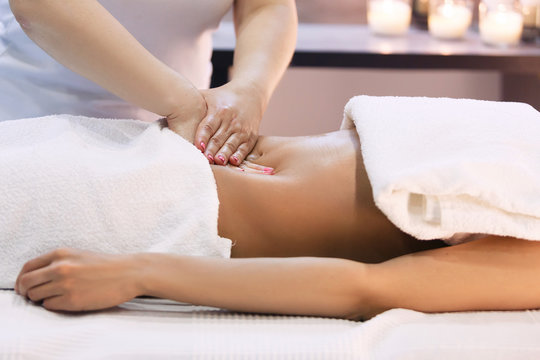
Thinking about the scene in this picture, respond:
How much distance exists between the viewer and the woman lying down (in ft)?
3.31

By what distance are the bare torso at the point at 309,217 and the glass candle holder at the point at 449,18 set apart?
4.67 ft

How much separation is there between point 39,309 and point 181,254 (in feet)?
0.71

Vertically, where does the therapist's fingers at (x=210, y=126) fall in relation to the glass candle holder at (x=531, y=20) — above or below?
below

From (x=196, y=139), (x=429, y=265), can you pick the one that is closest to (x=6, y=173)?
(x=196, y=139)

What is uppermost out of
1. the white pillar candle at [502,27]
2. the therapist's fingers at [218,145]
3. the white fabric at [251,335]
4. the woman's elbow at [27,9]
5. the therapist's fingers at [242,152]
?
the woman's elbow at [27,9]

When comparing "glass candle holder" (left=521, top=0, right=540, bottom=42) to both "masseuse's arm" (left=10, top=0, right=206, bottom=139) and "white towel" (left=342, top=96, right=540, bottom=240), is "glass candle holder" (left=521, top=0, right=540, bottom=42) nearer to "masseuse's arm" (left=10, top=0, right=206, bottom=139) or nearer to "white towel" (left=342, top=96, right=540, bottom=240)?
"white towel" (left=342, top=96, right=540, bottom=240)

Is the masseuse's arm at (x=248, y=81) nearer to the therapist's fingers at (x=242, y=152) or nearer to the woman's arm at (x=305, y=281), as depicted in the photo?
the therapist's fingers at (x=242, y=152)

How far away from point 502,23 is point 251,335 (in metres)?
1.81

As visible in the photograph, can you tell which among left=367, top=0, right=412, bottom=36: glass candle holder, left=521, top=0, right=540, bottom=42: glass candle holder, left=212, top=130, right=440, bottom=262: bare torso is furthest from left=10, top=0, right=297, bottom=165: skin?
left=521, top=0, right=540, bottom=42: glass candle holder

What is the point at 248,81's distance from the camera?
1.52 m

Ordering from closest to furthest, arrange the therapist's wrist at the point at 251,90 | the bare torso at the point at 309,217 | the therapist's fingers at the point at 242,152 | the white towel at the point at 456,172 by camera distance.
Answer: the white towel at the point at 456,172, the bare torso at the point at 309,217, the therapist's fingers at the point at 242,152, the therapist's wrist at the point at 251,90

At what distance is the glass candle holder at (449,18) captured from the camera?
245cm

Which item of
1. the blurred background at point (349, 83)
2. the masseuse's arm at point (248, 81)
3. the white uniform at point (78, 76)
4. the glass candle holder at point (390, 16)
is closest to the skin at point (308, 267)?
the masseuse's arm at point (248, 81)

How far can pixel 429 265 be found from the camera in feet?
3.46
